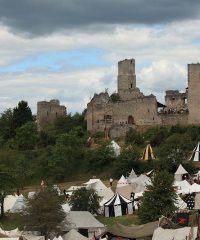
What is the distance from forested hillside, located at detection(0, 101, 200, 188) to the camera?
55656 mm

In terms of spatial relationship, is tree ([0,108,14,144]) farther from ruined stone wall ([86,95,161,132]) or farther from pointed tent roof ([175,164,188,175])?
pointed tent roof ([175,164,188,175])

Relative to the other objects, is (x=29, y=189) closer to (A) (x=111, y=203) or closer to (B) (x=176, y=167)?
(B) (x=176, y=167)

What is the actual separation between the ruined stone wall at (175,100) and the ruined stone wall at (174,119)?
416 centimetres

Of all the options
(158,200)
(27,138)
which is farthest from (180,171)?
(27,138)

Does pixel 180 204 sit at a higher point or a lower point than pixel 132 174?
lower

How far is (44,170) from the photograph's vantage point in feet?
210

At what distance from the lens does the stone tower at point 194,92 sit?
66688 millimetres

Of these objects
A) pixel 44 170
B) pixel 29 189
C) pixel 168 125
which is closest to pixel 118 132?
pixel 168 125

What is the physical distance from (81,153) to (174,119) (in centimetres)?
1072

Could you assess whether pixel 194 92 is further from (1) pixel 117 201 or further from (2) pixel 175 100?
(1) pixel 117 201

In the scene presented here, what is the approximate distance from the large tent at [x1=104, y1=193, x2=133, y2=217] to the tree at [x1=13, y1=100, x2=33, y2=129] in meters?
40.3

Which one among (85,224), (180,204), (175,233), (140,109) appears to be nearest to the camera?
(175,233)

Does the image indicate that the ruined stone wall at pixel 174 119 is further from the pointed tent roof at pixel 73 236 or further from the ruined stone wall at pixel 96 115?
the pointed tent roof at pixel 73 236

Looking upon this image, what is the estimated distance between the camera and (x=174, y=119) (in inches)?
2719
